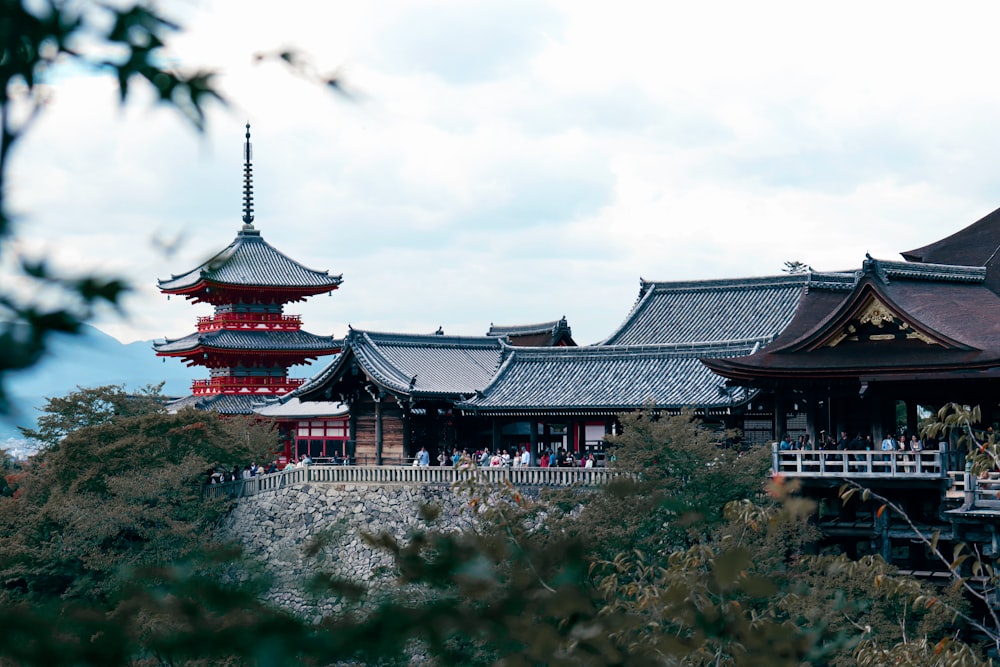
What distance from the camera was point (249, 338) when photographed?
148 feet

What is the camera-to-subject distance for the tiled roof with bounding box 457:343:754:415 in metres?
28.8

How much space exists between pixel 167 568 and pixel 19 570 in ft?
84.3

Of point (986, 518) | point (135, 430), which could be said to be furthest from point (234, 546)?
point (135, 430)

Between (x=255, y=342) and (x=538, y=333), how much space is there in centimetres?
1097

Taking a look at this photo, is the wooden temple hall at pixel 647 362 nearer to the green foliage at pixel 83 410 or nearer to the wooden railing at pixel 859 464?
the wooden railing at pixel 859 464

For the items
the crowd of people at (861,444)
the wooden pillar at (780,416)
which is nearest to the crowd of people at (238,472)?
the wooden pillar at (780,416)

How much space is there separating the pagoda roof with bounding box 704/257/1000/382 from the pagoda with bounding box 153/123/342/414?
24341 mm

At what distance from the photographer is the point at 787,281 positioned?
111 ft

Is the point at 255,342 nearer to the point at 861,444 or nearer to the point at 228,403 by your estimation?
the point at 228,403

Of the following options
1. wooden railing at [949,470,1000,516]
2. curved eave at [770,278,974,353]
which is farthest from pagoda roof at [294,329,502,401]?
wooden railing at [949,470,1000,516]

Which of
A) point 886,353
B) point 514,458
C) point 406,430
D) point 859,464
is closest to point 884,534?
point 859,464

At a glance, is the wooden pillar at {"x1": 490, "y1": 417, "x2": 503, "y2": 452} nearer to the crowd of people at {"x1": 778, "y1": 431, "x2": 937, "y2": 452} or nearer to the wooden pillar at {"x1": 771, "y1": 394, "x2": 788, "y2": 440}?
the wooden pillar at {"x1": 771, "y1": 394, "x2": 788, "y2": 440}

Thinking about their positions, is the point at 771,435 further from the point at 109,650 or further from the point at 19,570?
the point at 109,650

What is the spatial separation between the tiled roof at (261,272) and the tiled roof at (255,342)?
1914mm
